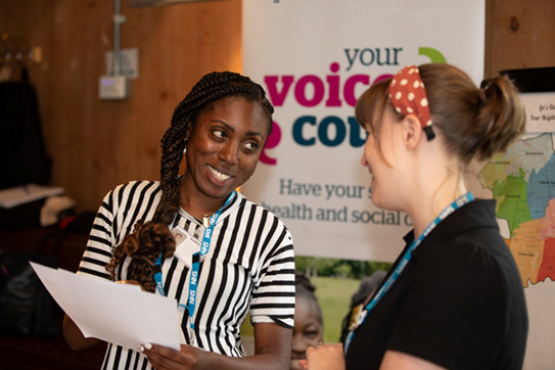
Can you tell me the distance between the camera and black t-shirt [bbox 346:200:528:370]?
0.78m

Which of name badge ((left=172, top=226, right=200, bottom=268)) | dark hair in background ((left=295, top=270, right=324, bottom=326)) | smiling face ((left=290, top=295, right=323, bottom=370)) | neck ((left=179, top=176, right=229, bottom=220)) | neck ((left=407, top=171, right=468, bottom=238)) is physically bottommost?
smiling face ((left=290, top=295, right=323, bottom=370))

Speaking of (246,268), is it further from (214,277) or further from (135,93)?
(135,93)

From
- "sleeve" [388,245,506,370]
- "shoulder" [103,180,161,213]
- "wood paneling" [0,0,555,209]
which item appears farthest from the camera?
"wood paneling" [0,0,555,209]

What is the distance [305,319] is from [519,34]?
1.81 meters

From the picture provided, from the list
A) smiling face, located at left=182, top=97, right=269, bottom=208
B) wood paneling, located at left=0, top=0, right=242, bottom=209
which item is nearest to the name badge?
smiling face, located at left=182, top=97, right=269, bottom=208

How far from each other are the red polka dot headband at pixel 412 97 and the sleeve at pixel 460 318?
0.83 ft

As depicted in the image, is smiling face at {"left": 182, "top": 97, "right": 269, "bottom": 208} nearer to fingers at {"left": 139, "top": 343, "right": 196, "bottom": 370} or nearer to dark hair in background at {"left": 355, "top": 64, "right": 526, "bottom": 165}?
fingers at {"left": 139, "top": 343, "right": 196, "bottom": 370}

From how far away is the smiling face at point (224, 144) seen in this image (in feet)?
4.73

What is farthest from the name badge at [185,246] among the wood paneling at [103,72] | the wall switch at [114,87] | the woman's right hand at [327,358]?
the wall switch at [114,87]

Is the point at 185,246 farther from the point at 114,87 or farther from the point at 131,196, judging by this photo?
the point at 114,87

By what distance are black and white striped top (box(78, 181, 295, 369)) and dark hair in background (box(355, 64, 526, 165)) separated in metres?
0.70

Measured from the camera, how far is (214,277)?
142 cm

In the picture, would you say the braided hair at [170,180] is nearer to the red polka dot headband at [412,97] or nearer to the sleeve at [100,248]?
the sleeve at [100,248]

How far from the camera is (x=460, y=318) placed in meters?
0.78
